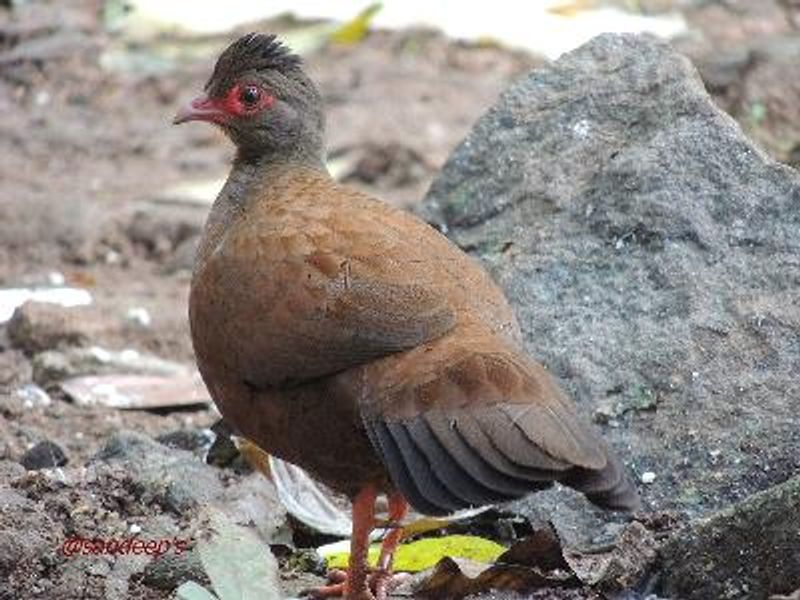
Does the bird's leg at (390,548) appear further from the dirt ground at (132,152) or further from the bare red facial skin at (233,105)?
the bare red facial skin at (233,105)

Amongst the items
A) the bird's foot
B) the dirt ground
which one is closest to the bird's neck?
the dirt ground

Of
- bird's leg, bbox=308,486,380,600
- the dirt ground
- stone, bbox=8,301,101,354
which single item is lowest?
the dirt ground

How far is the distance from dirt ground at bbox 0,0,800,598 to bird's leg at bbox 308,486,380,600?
3.34 feet

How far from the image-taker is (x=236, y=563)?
181 inches

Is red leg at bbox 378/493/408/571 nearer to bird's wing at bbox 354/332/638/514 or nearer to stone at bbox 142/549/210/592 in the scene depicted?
stone at bbox 142/549/210/592

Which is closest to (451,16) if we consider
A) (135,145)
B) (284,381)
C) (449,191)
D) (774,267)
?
(135,145)

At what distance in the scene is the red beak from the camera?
596 centimetres

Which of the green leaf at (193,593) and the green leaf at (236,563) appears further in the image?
the green leaf at (236,563)

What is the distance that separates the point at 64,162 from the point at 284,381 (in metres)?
5.36

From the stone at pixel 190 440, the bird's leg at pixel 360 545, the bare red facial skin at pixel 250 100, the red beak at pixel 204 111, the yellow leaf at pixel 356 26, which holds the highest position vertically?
the bare red facial skin at pixel 250 100

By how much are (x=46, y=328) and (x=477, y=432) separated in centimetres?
342

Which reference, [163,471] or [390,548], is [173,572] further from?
[163,471]

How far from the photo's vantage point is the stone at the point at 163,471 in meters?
5.59

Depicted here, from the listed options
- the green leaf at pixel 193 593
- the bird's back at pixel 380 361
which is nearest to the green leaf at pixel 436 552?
the bird's back at pixel 380 361
